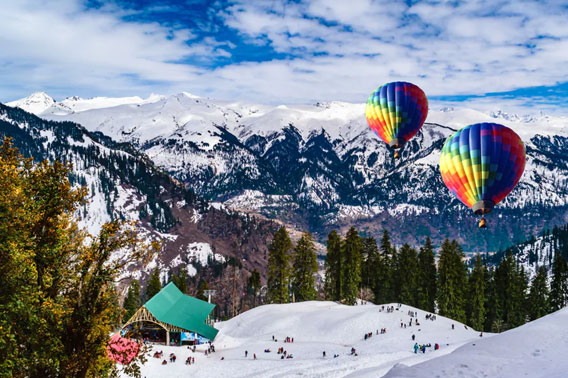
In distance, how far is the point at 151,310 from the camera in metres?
74.5

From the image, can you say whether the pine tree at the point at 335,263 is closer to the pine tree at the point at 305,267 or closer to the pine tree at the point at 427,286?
the pine tree at the point at 305,267

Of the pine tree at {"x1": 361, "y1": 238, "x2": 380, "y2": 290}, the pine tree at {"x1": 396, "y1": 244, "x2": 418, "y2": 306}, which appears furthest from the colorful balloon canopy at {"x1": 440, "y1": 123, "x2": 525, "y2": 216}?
the pine tree at {"x1": 361, "y1": 238, "x2": 380, "y2": 290}

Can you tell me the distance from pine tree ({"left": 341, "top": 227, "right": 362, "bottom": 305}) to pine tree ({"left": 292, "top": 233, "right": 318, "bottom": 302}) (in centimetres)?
615

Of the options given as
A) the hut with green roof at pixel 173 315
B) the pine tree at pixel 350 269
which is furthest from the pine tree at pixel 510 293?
the hut with green roof at pixel 173 315

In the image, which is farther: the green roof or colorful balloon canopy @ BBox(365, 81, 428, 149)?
the green roof

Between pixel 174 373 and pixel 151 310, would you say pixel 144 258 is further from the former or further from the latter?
→ pixel 151 310

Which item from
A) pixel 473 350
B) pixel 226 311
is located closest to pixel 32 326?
pixel 473 350

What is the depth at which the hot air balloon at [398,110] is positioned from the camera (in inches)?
2852

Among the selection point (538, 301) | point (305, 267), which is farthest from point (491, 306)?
point (305, 267)

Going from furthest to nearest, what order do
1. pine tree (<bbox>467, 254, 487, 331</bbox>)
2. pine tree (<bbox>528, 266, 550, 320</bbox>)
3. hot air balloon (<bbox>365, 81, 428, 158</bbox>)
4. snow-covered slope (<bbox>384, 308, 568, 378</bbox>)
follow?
pine tree (<bbox>467, 254, 487, 331</bbox>)
pine tree (<bbox>528, 266, 550, 320</bbox>)
hot air balloon (<bbox>365, 81, 428, 158</bbox>)
snow-covered slope (<bbox>384, 308, 568, 378</bbox>)

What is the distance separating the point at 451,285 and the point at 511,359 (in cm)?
6528

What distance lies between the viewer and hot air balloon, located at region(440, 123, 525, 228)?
4878 centimetres

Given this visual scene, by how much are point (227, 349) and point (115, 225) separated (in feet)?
183

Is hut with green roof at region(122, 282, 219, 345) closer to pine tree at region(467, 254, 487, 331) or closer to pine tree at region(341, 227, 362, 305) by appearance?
pine tree at region(341, 227, 362, 305)
